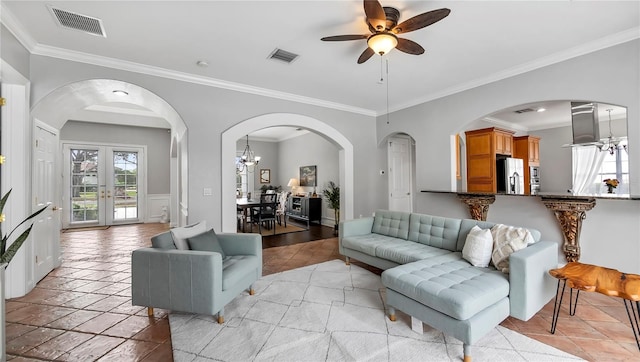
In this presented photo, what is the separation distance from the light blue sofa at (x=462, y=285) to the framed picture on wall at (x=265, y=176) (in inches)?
290

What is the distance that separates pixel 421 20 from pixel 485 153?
3.92 meters

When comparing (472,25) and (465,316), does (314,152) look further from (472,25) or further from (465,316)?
(465,316)

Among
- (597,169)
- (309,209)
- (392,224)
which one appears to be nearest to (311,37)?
(392,224)

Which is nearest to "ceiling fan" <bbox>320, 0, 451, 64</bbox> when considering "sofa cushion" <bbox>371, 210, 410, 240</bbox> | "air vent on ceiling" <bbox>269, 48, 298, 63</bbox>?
"air vent on ceiling" <bbox>269, 48, 298, 63</bbox>

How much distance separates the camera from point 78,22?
8.58ft

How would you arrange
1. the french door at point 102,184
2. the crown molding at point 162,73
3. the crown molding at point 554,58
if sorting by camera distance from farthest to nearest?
the french door at point 102,184 < the crown molding at point 162,73 < the crown molding at point 554,58

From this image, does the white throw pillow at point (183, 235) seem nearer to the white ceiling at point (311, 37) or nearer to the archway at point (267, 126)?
the archway at point (267, 126)

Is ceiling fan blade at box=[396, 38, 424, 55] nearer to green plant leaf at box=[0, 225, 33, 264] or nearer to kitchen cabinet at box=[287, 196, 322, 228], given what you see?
green plant leaf at box=[0, 225, 33, 264]

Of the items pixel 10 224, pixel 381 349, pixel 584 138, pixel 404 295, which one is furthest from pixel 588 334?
pixel 10 224

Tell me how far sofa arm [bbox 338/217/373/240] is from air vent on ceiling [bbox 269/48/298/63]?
2.40 m

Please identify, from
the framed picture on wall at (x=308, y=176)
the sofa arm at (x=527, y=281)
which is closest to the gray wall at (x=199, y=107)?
the framed picture on wall at (x=308, y=176)

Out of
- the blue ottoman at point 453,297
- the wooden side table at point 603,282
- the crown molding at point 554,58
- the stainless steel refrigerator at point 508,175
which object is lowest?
the blue ottoman at point 453,297

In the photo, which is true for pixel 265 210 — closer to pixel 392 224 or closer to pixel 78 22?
pixel 392 224

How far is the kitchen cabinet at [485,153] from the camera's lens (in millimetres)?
5030
